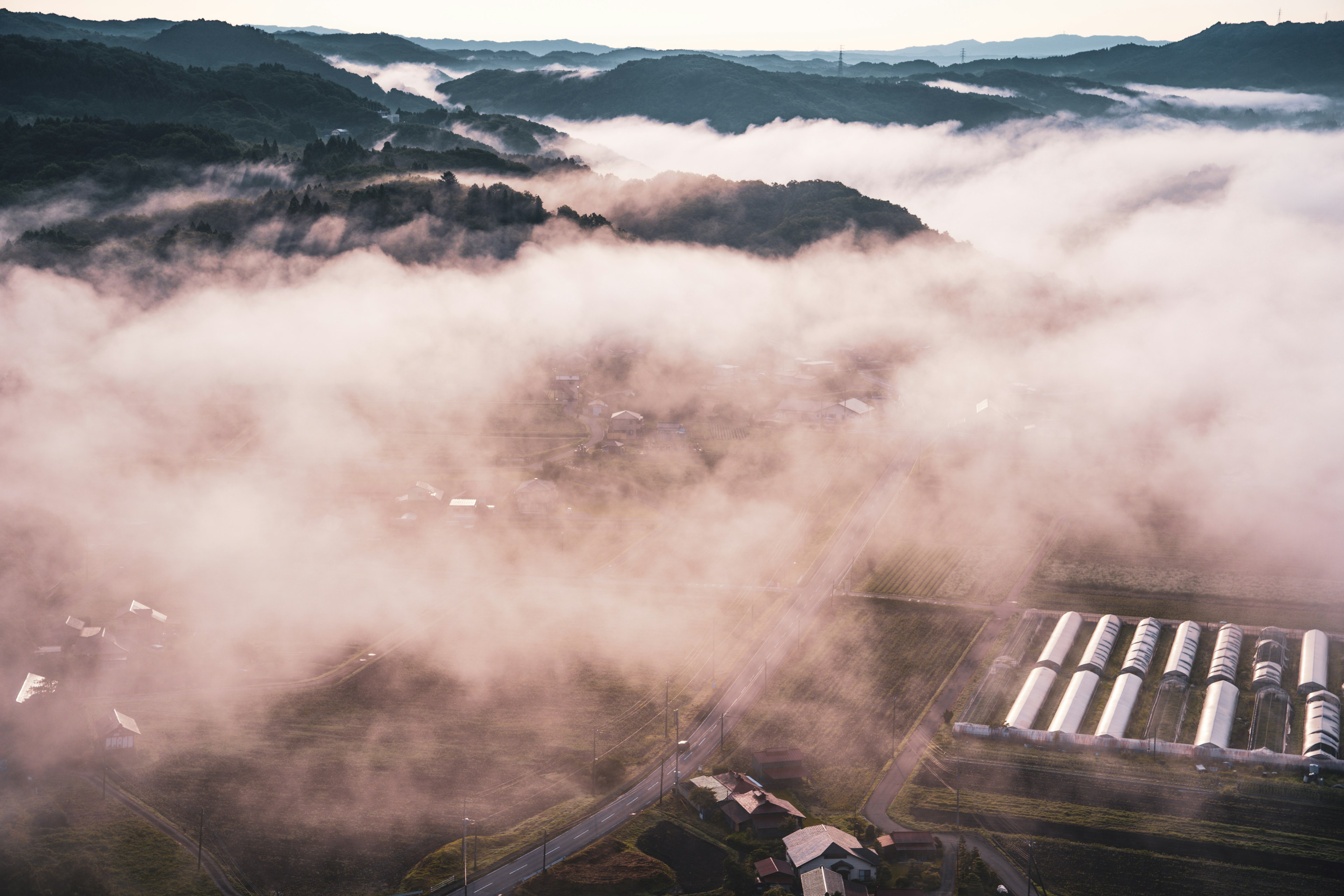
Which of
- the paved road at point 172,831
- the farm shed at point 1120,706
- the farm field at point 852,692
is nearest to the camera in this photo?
the paved road at point 172,831

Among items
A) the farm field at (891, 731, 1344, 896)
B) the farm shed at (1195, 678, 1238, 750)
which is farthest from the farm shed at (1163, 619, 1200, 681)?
the farm field at (891, 731, 1344, 896)

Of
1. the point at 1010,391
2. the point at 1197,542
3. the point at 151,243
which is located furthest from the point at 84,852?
the point at 151,243

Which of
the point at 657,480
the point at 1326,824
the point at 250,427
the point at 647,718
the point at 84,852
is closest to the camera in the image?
the point at 84,852

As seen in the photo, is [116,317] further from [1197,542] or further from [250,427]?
[1197,542]

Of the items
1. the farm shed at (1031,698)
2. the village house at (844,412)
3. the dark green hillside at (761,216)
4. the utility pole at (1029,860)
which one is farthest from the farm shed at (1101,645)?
the dark green hillside at (761,216)

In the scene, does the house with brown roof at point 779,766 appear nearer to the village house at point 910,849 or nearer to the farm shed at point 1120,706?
the village house at point 910,849
